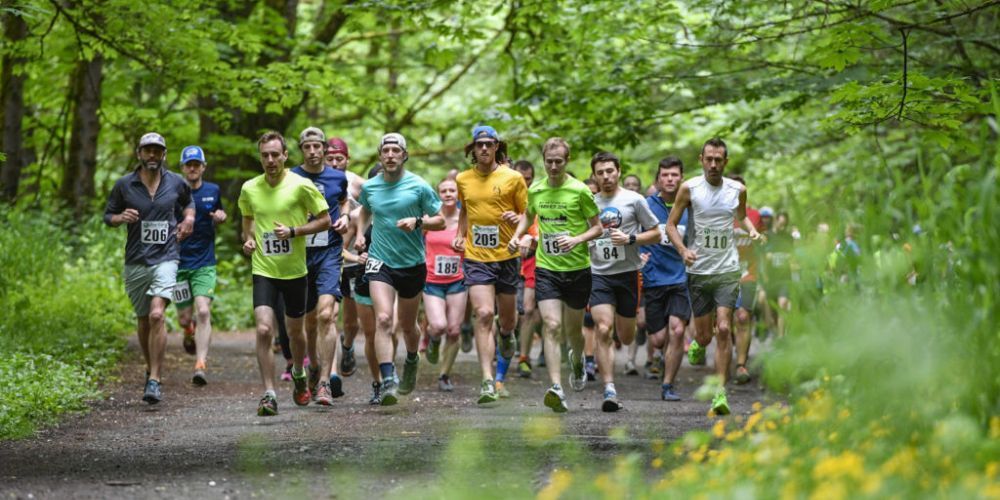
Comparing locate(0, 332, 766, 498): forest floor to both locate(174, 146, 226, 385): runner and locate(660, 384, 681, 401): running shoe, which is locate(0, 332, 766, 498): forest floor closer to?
locate(660, 384, 681, 401): running shoe

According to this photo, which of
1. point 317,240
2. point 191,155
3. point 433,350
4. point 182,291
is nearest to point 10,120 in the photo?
point 191,155

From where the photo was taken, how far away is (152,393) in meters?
10.9

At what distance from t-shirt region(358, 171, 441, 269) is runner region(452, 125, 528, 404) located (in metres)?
0.37

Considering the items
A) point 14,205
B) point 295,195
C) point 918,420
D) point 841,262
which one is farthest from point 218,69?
point 918,420

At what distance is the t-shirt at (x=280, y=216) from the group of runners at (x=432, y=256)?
11 mm

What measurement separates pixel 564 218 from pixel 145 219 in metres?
3.72

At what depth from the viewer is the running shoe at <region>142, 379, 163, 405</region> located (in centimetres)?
1087

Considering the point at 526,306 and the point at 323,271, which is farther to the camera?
the point at 526,306

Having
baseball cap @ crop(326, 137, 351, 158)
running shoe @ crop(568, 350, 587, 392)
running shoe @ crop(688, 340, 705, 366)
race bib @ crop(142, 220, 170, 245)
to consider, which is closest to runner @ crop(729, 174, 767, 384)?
running shoe @ crop(688, 340, 705, 366)

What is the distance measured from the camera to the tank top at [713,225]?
10.5 m

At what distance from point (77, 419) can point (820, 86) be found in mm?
8209

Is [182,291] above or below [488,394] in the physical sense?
above

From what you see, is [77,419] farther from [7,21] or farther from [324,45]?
[324,45]

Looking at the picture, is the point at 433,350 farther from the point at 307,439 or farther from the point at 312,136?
the point at 307,439
